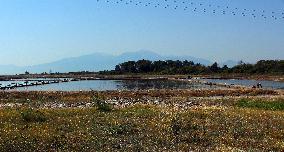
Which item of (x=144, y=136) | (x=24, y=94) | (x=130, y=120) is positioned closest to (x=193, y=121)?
(x=130, y=120)

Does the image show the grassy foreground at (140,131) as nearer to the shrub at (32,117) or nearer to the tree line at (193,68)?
the shrub at (32,117)

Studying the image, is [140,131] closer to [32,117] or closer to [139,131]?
[139,131]

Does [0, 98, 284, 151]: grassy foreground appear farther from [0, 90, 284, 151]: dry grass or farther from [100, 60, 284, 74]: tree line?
[100, 60, 284, 74]: tree line

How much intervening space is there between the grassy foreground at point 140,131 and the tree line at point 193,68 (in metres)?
120

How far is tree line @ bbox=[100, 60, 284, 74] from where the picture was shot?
15481 cm

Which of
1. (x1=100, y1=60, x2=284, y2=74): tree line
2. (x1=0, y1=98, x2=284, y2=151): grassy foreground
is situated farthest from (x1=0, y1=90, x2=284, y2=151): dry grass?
(x1=100, y1=60, x2=284, y2=74): tree line

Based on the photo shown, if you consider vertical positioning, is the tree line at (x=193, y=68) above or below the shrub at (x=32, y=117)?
above

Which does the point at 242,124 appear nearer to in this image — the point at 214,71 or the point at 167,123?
the point at 167,123

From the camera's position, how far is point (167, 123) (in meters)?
27.8

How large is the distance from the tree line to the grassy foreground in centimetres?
12006

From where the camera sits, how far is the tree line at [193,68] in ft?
508

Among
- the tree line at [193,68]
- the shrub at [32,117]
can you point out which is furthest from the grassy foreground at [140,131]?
the tree line at [193,68]

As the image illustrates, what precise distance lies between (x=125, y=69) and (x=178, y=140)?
152 metres

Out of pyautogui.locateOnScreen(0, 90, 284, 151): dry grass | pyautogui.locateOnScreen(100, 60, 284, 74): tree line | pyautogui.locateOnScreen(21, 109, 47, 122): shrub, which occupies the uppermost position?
pyautogui.locateOnScreen(100, 60, 284, 74): tree line
